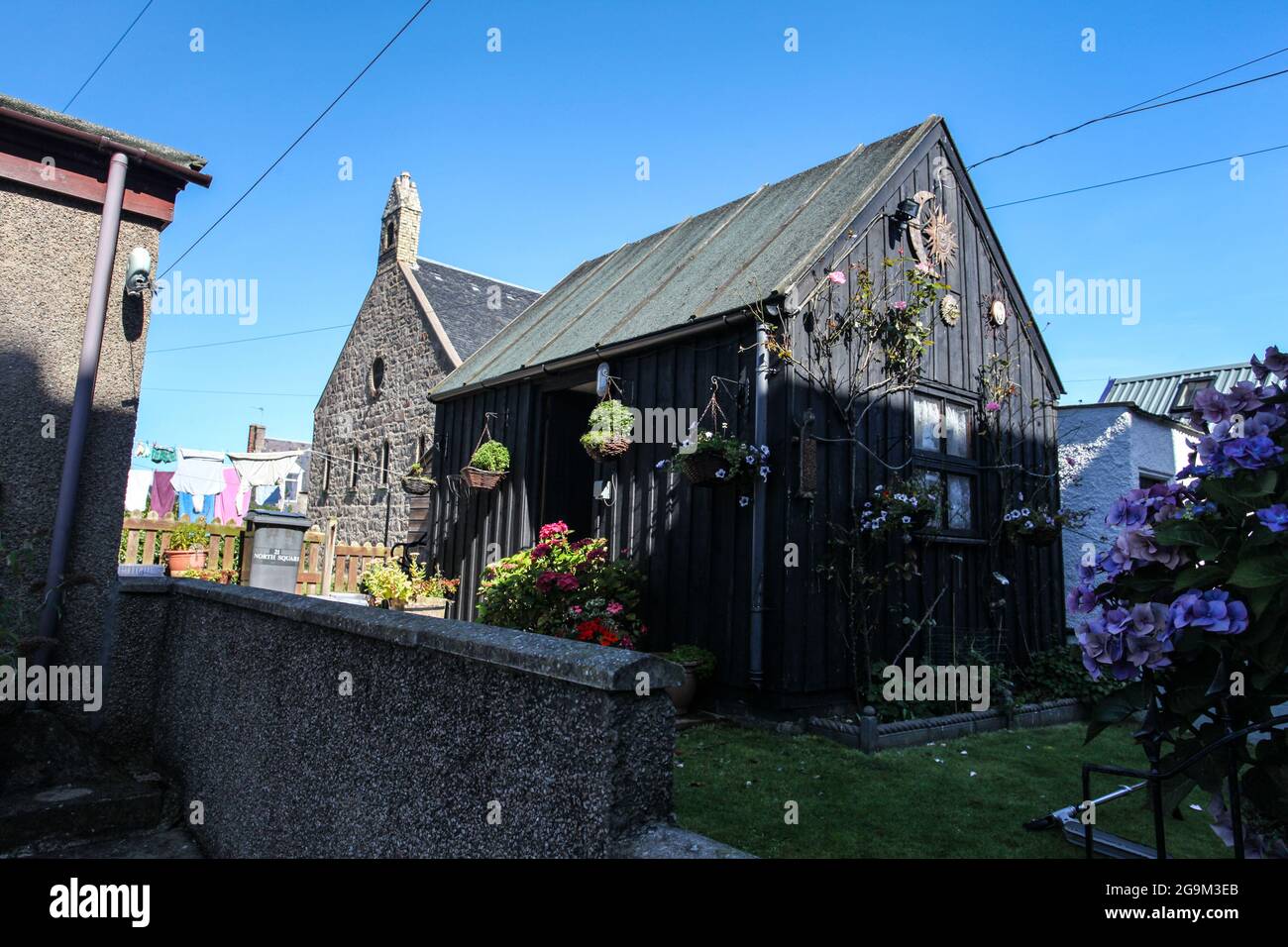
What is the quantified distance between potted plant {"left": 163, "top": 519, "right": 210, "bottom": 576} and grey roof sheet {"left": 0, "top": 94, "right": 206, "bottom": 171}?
273 inches

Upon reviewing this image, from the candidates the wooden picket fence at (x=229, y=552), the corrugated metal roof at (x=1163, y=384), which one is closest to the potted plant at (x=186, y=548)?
the wooden picket fence at (x=229, y=552)

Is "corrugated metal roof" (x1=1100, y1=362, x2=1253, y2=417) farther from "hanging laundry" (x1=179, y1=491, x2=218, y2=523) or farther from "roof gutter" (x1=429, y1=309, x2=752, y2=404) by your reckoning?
"hanging laundry" (x1=179, y1=491, x2=218, y2=523)

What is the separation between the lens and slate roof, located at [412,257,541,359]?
51.7 ft

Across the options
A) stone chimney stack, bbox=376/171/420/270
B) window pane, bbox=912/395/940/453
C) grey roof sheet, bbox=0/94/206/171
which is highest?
stone chimney stack, bbox=376/171/420/270

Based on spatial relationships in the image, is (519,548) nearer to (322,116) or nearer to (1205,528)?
(322,116)

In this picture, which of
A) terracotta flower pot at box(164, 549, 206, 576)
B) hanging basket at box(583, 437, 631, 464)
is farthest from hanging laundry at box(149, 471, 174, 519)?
hanging basket at box(583, 437, 631, 464)

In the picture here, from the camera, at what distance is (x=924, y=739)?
20.5 feet

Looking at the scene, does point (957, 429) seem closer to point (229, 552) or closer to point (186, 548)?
point (229, 552)

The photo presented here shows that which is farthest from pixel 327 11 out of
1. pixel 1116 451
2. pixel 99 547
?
pixel 1116 451

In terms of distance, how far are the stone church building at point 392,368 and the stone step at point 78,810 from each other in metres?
10.8

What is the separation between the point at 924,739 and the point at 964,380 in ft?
13.5

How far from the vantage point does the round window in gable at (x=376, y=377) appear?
56.7ft

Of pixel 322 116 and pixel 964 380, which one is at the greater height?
pixel 322 116

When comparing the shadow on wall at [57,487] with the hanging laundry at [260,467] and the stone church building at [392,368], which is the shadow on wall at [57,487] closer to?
the stone church building at [392,368]
